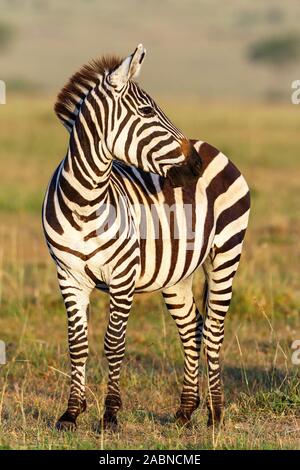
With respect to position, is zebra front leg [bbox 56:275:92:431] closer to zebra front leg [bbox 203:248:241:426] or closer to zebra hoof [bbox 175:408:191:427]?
zebra hoof [bbox 175:408:191:427]

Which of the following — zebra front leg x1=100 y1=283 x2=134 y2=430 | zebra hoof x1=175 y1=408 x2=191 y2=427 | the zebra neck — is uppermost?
→ the zebra neck

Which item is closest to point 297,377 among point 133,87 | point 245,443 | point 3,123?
point 245,443

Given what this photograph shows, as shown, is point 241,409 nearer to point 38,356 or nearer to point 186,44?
point 38,356

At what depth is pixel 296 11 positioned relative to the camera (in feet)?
283

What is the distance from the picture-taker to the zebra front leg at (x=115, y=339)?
5.46 m

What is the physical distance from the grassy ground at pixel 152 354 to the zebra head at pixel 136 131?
1.50m

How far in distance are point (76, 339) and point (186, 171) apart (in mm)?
1138

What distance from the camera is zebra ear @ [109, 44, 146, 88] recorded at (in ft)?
17.1

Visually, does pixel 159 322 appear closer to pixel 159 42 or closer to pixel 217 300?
pixel 217 300

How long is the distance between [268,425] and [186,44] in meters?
67.0

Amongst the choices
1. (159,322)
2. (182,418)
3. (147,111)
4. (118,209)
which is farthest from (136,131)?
(159,322)

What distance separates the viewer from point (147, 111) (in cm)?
537

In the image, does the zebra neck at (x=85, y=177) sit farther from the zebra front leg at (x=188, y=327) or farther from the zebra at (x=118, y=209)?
the zebra front leg at (x=188, y=327)

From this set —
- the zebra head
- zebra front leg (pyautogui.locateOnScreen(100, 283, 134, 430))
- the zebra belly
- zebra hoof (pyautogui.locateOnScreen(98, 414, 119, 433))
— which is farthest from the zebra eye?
zebra hoof (pyautogui.locateOnScreen(98, 414, 119, 433))
